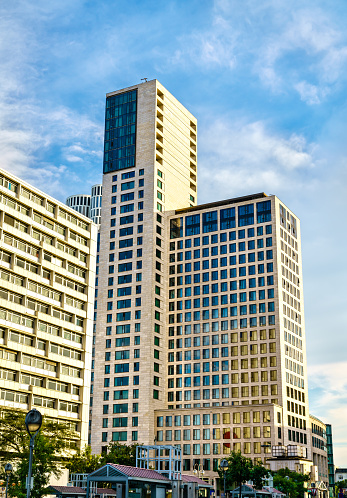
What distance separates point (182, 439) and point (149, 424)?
28.0 feet

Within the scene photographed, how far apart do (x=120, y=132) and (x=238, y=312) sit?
2333 inches

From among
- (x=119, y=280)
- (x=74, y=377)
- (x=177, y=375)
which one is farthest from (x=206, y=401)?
(x=74, y=377)

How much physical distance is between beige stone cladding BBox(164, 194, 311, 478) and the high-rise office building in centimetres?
25

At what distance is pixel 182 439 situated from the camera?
15025 centimetres

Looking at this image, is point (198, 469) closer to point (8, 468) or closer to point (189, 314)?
point (189, 314)

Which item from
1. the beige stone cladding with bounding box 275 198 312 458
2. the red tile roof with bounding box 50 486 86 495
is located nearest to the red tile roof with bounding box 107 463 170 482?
the red tile roof with bounding box 50 486 86 495

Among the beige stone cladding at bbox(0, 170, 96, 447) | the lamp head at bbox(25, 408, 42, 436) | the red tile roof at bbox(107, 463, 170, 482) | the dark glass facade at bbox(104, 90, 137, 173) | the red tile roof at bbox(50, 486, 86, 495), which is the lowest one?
the red tile roof at bbox(50, 486, 86, 495)

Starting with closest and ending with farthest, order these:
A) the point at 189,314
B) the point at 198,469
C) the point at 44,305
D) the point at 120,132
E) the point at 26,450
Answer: the point at 26,450, the point at 44,305, the point at 198,469, the point at 189,314, the point at 120,132

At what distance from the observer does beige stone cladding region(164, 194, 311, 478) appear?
489 feet

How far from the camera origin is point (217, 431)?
5792 inches

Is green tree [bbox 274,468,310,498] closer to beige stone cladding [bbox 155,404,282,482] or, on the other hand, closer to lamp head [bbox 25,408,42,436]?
beige stone cladding [bbox 155,404,282,482]

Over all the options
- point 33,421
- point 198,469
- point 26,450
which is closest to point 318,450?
point 198,469

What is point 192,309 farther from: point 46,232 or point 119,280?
point 46,232

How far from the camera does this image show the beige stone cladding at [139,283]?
153 meters
